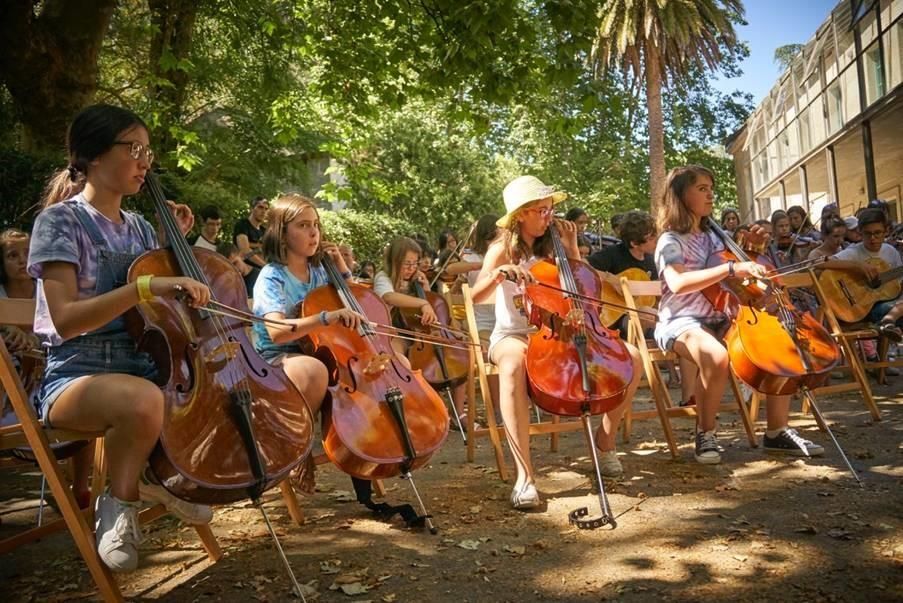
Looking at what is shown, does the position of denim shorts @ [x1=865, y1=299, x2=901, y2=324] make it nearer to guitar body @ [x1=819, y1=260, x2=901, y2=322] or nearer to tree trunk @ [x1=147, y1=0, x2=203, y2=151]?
guitar body @ [x1=819, y1=260, x2=901, y2=322]

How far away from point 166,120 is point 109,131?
7491mm

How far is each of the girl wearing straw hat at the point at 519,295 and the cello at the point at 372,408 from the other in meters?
0.54

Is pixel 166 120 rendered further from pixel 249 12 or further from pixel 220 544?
pixel 220 544

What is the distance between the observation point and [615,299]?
468 centimetres

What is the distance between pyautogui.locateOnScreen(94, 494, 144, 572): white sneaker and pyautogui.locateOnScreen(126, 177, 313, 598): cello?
0.56 ft

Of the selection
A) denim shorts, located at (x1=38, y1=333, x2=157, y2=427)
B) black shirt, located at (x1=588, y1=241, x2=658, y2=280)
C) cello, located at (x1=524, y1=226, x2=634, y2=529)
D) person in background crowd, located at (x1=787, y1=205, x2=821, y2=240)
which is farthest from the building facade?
denim shorts, located at (x1=38, y1=333, x2=157, y2=427)

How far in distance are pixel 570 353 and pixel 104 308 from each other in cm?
195

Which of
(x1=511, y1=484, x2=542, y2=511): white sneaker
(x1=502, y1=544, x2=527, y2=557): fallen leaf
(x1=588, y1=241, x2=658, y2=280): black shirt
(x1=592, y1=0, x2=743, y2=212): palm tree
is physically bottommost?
(x1=502, y1=544, x2=527, y2=557): fallen leaf

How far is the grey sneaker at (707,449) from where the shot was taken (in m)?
3.98

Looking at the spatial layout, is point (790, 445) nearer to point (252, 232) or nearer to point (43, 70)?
point (252, 232)

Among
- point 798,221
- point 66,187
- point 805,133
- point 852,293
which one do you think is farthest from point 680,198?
point 805,133

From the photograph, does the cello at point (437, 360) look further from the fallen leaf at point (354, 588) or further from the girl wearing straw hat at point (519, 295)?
the fallen leaf at point (354, 588)

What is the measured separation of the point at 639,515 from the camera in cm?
314

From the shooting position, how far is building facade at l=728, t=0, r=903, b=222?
1193 centimetres
